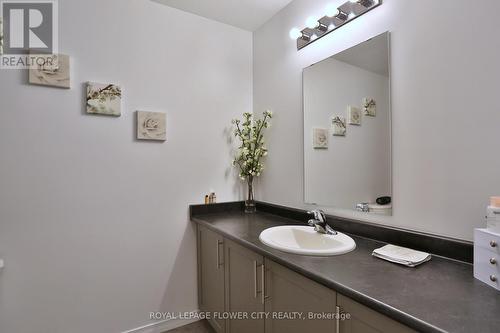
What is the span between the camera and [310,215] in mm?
1802

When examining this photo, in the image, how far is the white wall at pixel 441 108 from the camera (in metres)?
1.00

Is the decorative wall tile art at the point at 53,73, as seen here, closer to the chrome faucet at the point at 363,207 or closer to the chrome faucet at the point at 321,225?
the chrome faucet at the point at 321,225

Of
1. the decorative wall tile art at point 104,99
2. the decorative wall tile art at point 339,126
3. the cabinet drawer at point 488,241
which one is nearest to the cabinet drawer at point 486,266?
the cabinet drawer at point 488,241

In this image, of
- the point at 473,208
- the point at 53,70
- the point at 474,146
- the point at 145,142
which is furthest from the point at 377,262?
the point at 53,70

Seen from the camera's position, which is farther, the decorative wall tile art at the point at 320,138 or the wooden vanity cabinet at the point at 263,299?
the decorative wall tile art at the point at 320,138

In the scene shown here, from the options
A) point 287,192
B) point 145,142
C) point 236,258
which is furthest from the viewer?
point 287,192

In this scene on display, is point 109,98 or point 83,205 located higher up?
point 109,98

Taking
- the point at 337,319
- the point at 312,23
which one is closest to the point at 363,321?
the point at 337,319

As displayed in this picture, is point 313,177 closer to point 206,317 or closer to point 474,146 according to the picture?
point 474,146

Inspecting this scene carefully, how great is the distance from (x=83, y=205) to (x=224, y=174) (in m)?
1.08

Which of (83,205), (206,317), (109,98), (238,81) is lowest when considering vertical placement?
(206,317)

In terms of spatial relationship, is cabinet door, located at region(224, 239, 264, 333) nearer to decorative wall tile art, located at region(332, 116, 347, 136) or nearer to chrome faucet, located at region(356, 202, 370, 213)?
chrome faucet, located at region(356, 202, 370, 213)

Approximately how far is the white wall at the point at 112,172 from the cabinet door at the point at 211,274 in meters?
0.11

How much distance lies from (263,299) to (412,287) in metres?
0.72
